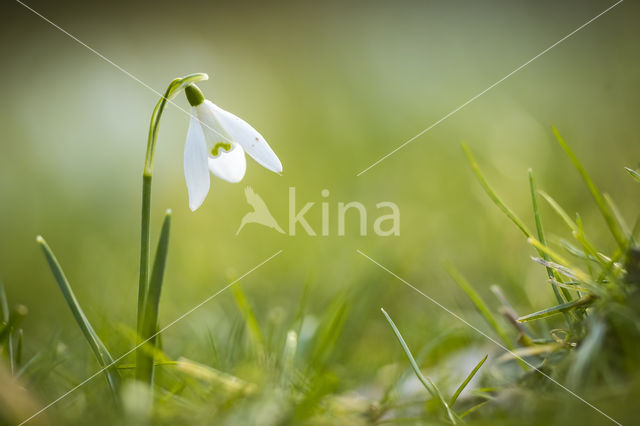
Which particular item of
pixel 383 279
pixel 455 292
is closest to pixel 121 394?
pixel 383 279

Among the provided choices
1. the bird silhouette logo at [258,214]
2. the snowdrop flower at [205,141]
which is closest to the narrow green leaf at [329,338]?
the snowdrop flower at [205,141]

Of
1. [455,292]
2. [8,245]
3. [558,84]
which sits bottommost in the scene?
[455,292]

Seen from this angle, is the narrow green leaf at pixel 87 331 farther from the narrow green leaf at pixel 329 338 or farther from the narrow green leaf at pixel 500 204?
→ the narrow green leaf at pixel 500 204

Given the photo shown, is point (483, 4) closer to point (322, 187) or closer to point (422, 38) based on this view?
point (422, 38)

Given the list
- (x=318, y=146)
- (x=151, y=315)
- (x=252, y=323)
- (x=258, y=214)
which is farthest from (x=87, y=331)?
(x=318, y=146)

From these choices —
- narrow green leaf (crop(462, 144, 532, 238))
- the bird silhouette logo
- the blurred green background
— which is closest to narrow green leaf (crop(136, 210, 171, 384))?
the blurred green background

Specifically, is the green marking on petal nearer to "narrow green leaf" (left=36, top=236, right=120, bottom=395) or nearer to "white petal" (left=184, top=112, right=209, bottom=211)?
"white petal" (left=184, top=112, right=209, bottom=211)
